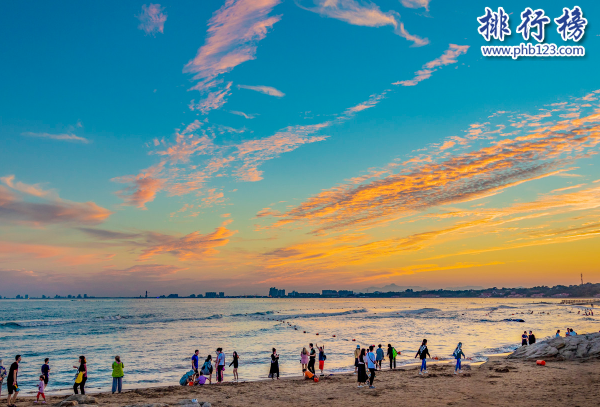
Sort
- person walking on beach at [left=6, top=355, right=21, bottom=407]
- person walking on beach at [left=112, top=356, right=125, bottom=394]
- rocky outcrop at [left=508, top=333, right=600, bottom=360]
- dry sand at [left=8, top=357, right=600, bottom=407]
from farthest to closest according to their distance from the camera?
rocky outcrop at [left=508, top=333, right=600, bottom=360]
person walking on beach at [left=112, top=356, right=125, bottom=394]
dry sand at [left=8, top=357, right=600, bottom=407]
person walking on beach at [left=6, top=355, right=21, bottom=407]

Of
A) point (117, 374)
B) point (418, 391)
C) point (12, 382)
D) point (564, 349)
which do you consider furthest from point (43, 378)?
point (564, 349)

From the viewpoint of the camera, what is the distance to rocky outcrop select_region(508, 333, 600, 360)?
85.9 ft

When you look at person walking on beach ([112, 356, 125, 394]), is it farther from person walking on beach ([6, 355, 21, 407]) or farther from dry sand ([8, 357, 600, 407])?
person walking on beach ([6, 355, 21, 407])

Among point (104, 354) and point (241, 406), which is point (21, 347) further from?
point (241, 406)

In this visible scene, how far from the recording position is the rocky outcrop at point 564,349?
85.9ft

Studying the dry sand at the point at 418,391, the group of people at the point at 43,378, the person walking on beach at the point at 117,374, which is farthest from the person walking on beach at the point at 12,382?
the person walking on beach at the point at 117,374

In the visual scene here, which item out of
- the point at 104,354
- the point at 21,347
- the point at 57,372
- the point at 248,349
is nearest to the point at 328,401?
the point at 57,372

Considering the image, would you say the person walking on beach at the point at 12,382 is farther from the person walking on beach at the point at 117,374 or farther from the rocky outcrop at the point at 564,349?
the rocky outcrop at the point at 564,349

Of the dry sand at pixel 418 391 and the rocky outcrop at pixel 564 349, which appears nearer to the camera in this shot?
Answer: the dry sand at pixel 418 391

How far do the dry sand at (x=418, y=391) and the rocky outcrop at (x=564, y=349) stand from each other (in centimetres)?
174

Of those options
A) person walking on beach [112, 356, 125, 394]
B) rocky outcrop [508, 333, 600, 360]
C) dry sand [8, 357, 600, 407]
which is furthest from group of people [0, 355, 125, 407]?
rocky outcrop [508, 333, 600, 360]

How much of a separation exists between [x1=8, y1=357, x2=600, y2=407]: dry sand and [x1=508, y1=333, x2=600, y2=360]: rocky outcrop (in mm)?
1739

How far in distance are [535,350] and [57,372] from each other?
35.2m

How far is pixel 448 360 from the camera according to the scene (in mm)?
31391
